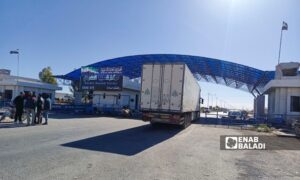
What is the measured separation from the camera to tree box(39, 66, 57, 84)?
8012 centimetres

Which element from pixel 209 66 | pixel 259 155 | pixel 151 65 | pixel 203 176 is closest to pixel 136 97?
pixel 209 66

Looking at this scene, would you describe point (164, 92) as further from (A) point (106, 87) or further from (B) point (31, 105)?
(A) point (106, 87)

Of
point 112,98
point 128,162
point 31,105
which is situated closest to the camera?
point 128,162

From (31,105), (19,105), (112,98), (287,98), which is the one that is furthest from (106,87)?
(287,98)

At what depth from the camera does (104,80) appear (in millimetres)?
37594

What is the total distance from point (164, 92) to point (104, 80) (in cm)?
2072

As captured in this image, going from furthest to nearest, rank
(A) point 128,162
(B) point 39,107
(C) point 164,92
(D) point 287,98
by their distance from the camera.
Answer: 1. (D) point 287,98
2. (C) point 164,92
3. (B) point 39,107
4. (A) point 128,162

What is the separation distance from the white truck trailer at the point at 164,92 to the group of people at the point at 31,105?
6.04 m

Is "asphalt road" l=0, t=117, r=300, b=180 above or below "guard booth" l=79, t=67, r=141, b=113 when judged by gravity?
below

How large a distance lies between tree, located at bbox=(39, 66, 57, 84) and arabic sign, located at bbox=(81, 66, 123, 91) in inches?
1767

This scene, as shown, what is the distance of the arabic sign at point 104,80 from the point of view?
37.2 meters

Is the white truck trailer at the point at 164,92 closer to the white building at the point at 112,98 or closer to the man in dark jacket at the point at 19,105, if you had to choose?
the man in dark jacket at the point at 19,105

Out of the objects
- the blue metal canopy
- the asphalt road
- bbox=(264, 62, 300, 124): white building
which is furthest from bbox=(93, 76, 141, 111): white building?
the asphalt road

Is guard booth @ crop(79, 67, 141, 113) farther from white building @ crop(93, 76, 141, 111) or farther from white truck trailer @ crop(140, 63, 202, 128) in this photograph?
white truck trailer @ crop(140, 63, 202, 128)
